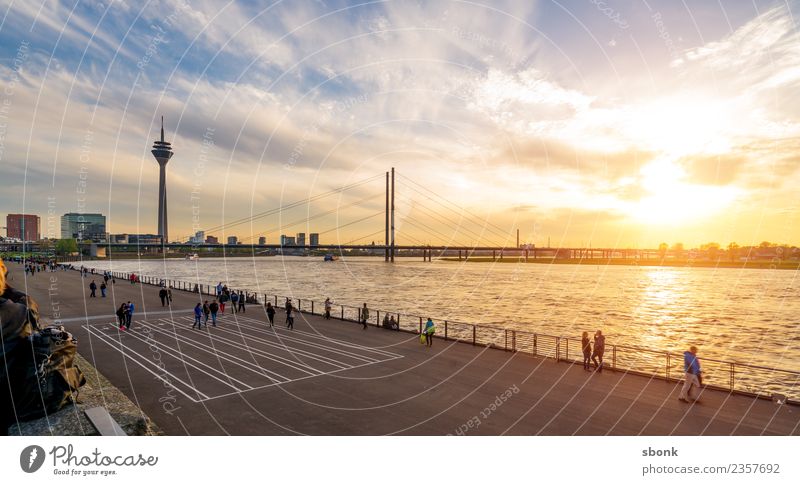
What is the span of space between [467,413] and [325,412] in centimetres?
324

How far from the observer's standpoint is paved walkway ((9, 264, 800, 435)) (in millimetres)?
8711

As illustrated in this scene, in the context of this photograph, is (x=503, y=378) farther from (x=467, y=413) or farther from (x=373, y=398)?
(x=373, y=398)

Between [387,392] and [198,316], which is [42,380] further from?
[198,316]

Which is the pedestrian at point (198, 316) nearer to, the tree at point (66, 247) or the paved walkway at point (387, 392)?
the paved walkway at point (387, 392)

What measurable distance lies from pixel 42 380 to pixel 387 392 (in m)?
7.20

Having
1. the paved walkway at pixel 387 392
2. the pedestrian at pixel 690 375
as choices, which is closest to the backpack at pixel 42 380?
the paved walkway at pixel 387 392

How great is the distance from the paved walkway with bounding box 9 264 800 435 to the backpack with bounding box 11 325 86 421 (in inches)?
77.6

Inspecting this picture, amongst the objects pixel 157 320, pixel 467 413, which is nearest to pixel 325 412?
pixel 467 413

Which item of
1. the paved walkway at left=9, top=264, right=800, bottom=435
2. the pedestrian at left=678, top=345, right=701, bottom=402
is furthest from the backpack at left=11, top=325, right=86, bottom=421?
the pedestrian at left=678, top=345, right=701, bottom=402

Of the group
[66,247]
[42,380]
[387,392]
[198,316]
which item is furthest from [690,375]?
[66,247]

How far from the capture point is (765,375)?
17703 mm

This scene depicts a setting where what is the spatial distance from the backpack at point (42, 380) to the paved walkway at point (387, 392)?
1971mm

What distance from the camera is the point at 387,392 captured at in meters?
10.9
